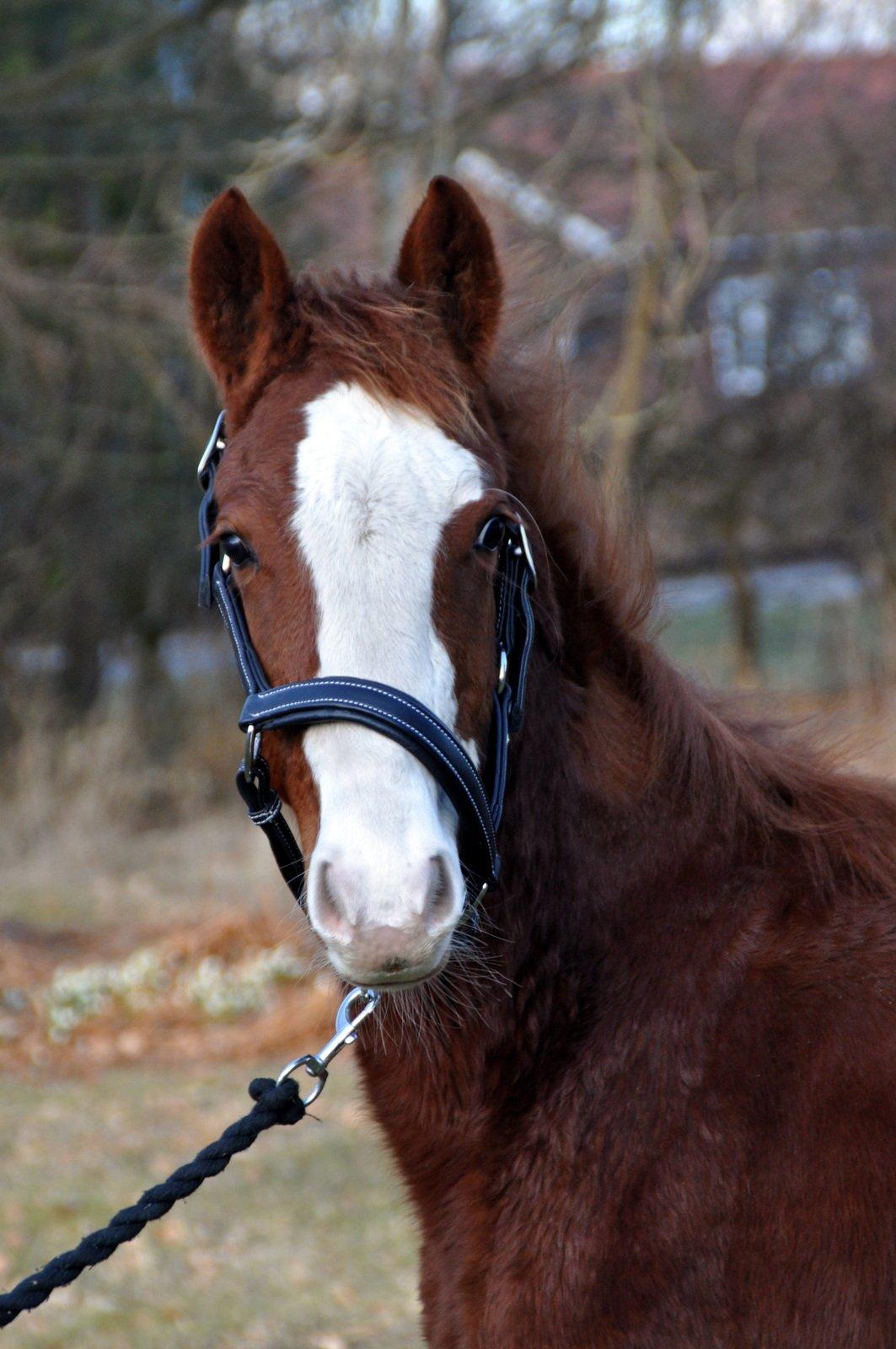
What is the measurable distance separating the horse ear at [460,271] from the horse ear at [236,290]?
24cm

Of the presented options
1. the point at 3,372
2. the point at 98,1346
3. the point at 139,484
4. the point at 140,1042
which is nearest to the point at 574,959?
the point at 98,1346

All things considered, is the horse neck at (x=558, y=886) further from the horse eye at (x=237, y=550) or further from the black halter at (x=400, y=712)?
the horse eye at (x=237, y=550)

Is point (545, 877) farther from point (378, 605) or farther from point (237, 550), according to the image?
point (237, 550)

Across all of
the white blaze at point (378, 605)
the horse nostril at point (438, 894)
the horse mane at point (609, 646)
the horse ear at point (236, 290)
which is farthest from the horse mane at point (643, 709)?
the horse nostril at point (438, 894)

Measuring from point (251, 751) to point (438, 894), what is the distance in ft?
1.48

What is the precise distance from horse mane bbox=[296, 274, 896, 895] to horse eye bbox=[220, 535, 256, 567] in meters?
0.33

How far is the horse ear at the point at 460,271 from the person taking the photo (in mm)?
2191

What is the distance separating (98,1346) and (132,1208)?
2250 mm

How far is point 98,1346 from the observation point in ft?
13.0

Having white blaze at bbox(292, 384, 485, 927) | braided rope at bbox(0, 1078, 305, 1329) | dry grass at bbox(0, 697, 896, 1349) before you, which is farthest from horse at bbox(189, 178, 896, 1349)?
dry grass at bbox(0, 697, 896, 1349)

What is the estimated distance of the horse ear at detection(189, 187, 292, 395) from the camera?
2.14 m

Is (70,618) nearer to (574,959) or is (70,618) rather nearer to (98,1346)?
(98,1346)

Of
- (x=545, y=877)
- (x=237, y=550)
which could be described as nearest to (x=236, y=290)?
(x=237, y=550)

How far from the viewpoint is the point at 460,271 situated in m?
2.22
